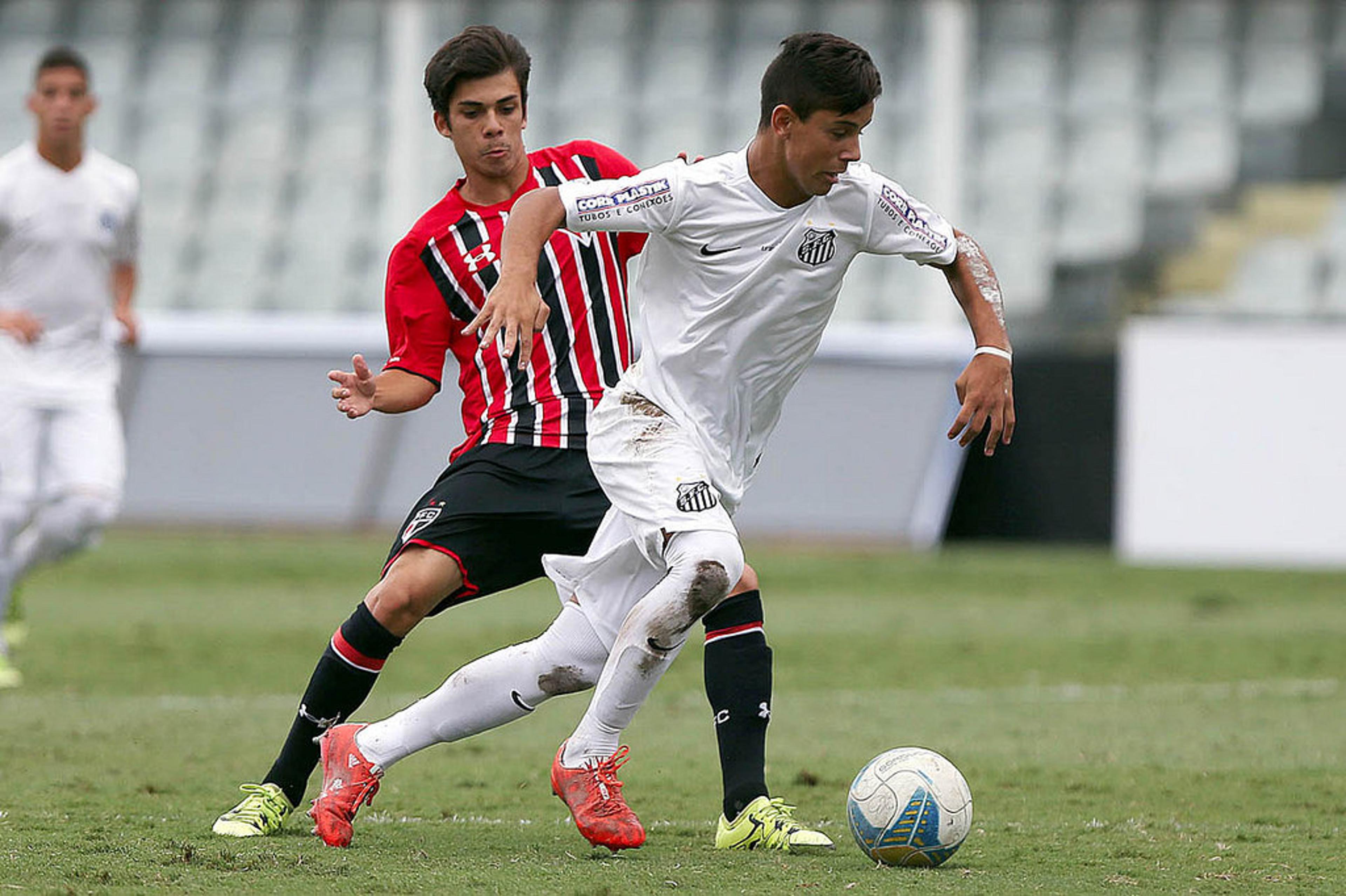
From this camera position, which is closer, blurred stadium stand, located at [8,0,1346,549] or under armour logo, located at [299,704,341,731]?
under armour logo, located at [299,704,341,731]

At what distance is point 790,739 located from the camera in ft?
23.2

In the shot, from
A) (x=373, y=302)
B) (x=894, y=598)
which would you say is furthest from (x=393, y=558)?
(x=373, y=302)

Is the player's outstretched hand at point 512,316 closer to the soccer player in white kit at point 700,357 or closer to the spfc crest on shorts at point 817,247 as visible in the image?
the soccer player in white kit at point 700,357

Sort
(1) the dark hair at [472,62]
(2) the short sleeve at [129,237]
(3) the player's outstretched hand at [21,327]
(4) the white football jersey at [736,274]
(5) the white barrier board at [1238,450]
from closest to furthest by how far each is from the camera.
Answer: (4) the white football jersey at [736,274] → (1) the dark hair at [472,62] → (3) the player's outstretched hand at [21,327] → (2) the short sleeve at [129,237] → (5) the white barrier board at [1238,450]

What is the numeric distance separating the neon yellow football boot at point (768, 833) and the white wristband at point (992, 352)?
46.6 inches

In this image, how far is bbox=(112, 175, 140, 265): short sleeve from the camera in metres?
8.94

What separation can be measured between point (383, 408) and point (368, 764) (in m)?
0.90

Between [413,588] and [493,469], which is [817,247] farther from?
[413,588]

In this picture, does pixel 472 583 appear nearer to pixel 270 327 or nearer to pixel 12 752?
pixel 12 752

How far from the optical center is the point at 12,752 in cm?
638

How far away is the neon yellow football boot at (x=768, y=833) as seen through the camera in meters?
4.79

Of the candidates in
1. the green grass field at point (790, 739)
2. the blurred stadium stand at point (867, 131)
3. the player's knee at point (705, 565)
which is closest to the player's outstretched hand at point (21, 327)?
the green grass field at point (790, 739)

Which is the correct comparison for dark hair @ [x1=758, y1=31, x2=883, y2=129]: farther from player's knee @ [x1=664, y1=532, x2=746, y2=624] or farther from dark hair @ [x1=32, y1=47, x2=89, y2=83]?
dark hair @ [x1=32, y1=47, x2=89, y2=83]

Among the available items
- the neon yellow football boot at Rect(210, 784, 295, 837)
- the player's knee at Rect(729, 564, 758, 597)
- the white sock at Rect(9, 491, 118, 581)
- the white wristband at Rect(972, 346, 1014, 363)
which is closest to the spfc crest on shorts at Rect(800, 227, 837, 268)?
the white wristband at Rect(972, 346, 1014, 363)
